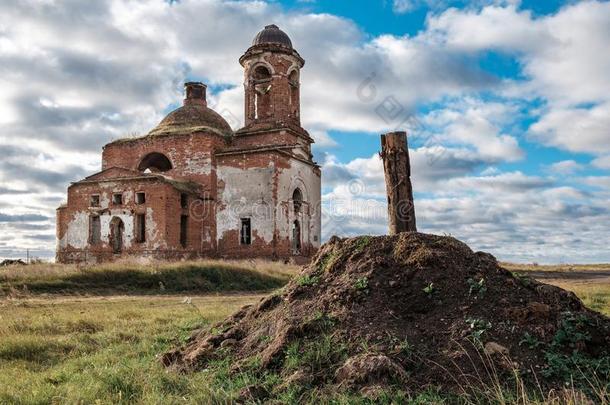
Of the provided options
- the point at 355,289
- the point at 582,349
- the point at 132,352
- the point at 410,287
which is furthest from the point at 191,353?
the point at 582,349

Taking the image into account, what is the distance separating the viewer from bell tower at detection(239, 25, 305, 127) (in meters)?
27.6

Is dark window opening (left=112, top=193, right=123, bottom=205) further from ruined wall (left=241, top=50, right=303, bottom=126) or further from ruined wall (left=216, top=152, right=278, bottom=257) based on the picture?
ruined wall (left=241, top=50, right=303, bottom=126)

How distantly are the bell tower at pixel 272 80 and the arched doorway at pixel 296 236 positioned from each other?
503 cm

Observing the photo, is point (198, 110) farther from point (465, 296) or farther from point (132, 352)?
point (465, 296)

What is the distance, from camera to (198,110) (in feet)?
99.7

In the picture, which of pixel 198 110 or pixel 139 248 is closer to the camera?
pixel 139 248

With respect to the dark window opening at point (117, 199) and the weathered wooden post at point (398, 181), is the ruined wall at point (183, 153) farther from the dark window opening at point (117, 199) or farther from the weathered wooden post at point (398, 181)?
the weathered wooden post at point (398, 181)

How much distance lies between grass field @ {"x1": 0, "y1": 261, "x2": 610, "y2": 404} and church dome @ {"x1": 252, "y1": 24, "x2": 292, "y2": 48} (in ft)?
46.1

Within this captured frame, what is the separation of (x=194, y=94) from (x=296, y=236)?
35.6 feet

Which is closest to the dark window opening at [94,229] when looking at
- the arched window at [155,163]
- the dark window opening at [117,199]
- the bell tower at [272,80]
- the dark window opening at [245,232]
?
the dark window opening at [117,199]

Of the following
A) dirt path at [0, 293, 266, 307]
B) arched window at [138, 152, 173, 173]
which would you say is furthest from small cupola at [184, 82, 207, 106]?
dirt path at [0, 293, 266, 307]

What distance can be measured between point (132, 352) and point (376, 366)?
369 cm

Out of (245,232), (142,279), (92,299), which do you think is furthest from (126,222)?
(92,299)

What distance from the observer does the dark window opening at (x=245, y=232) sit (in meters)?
25.8
